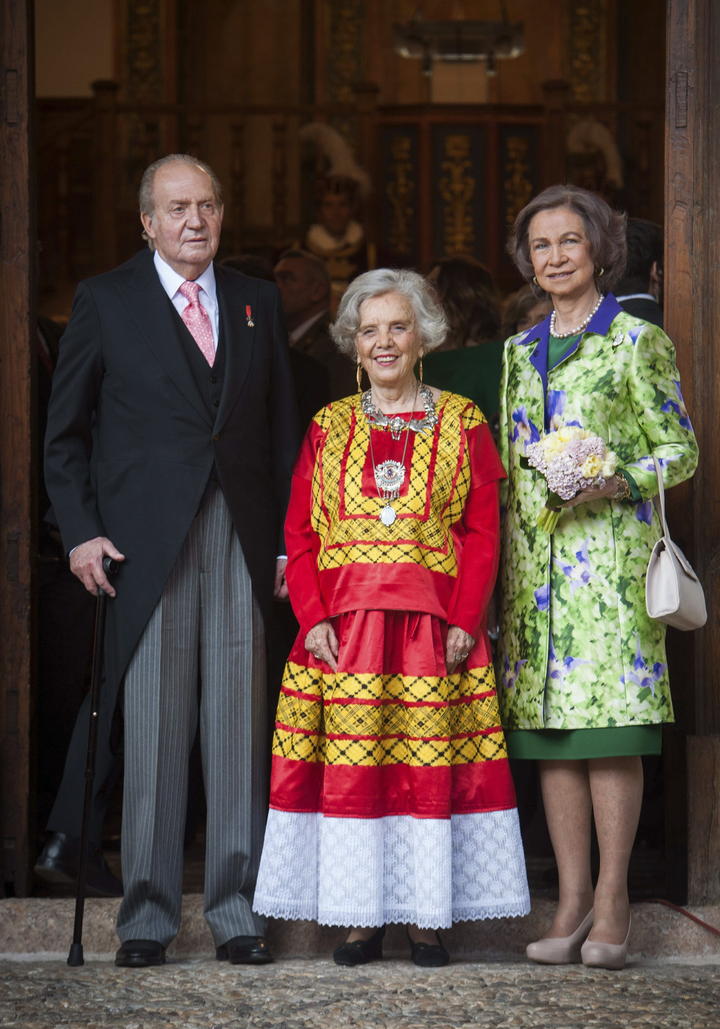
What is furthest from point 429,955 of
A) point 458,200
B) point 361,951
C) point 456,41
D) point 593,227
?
point 458,200

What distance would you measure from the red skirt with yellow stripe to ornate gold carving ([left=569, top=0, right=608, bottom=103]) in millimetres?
8605

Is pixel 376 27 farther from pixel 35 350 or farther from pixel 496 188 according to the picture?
pixel 35 350

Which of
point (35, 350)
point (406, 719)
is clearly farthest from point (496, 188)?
point (406, 719)

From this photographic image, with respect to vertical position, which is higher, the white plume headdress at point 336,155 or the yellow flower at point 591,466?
the white plume headdress at point 336,155

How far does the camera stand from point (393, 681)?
3561 millimetres

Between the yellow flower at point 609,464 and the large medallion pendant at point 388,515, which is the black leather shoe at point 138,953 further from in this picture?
the yellow flower at point 609,464

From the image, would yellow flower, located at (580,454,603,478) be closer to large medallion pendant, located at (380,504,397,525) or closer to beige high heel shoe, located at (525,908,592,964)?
large medallion pendant, located at (380,504,397,525)

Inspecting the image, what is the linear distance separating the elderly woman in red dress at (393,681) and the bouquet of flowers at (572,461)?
27 centimetres

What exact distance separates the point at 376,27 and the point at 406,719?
914cm

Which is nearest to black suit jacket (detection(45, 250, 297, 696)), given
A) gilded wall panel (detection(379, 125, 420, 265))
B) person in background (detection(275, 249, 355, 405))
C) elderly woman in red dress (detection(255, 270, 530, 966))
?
elderly woman in red dress (detection(255, 270, 530, 966))

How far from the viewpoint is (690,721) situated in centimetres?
403

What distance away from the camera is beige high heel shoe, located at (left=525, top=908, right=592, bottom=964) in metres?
3.57

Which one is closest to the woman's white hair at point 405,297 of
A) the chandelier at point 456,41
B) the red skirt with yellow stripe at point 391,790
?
the red skirt with yellow stripe at point 391,790

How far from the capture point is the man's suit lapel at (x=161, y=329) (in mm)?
3639
